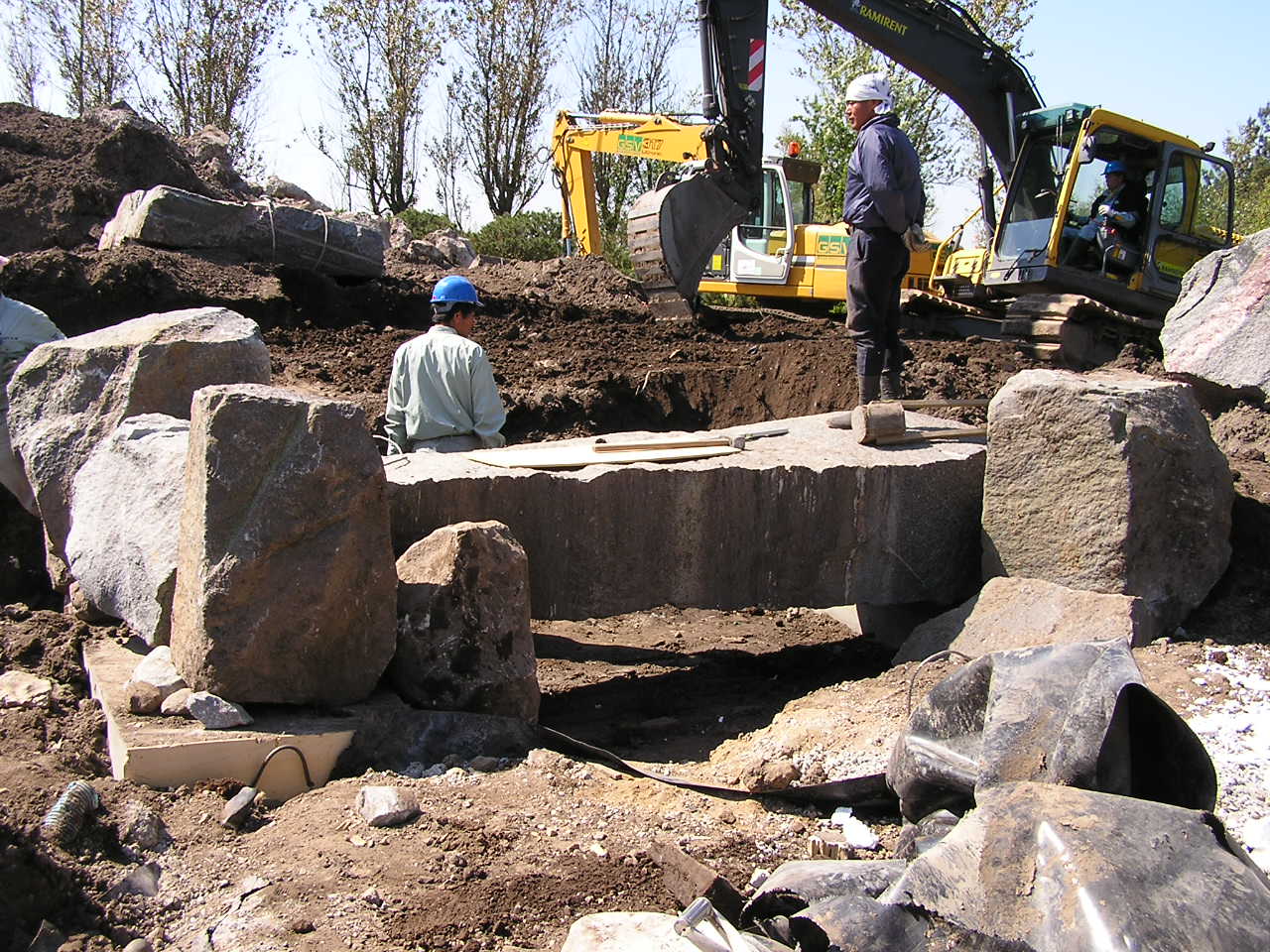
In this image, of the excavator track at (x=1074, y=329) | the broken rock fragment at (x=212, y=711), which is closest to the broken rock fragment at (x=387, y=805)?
the broken rock fragment at (x=212, y=711)

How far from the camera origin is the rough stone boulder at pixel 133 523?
3.90 meters

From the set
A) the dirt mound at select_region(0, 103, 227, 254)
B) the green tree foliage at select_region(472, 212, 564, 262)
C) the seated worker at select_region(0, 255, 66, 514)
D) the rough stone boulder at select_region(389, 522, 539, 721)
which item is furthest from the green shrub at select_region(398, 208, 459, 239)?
the rough stone boulder at select_region(389, 522, 539, 721)

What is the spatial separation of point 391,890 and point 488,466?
209 cm

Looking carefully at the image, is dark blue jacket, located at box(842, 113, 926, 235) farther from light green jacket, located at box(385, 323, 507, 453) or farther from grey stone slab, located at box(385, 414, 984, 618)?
light green jacket, located at box(385, 323, 507, 453)

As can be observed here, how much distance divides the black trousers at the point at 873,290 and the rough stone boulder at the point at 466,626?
2742 mm

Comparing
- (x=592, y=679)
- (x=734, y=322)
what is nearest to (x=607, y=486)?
(x=592, y=679)

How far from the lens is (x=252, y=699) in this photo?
3.52 m

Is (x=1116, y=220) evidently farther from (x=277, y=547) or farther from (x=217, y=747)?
(x=217, y=747)

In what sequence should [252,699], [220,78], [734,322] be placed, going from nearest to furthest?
[252,699] → [734,322] → [220,78]

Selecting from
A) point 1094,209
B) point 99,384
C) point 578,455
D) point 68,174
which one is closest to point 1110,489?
point 578,455

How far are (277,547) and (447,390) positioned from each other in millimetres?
2145

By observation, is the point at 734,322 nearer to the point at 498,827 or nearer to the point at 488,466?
the point at 488,466

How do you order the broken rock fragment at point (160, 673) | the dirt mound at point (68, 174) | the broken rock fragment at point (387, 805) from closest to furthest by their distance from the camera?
1. the broken rock fragment at point (387, 805)
2. the broken rock fragment at point (160, 673)
3. the dirt mound at point (68, 174)

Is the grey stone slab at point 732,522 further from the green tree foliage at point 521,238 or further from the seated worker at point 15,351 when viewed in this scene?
the green tree foliage at point 521,238
